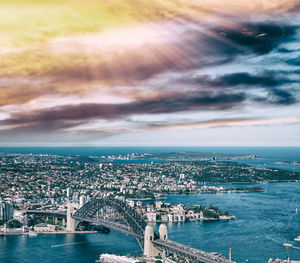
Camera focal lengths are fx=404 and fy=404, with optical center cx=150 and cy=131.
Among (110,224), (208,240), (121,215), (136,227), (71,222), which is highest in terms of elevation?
(121,215)

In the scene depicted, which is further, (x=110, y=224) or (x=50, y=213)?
(x=50, y=213)

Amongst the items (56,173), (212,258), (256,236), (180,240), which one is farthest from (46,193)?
(212,258)

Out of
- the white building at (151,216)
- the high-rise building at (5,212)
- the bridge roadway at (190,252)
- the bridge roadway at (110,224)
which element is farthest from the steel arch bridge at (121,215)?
the high-rise building at (5,212)

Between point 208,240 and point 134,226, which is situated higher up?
point 134,226

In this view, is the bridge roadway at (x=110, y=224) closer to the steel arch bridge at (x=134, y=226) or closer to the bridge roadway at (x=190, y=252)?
the steel arch bridge at (x=134, y=226)

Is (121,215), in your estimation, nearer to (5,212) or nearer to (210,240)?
(210,240)

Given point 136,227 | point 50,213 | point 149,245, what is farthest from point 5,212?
point 149,245
